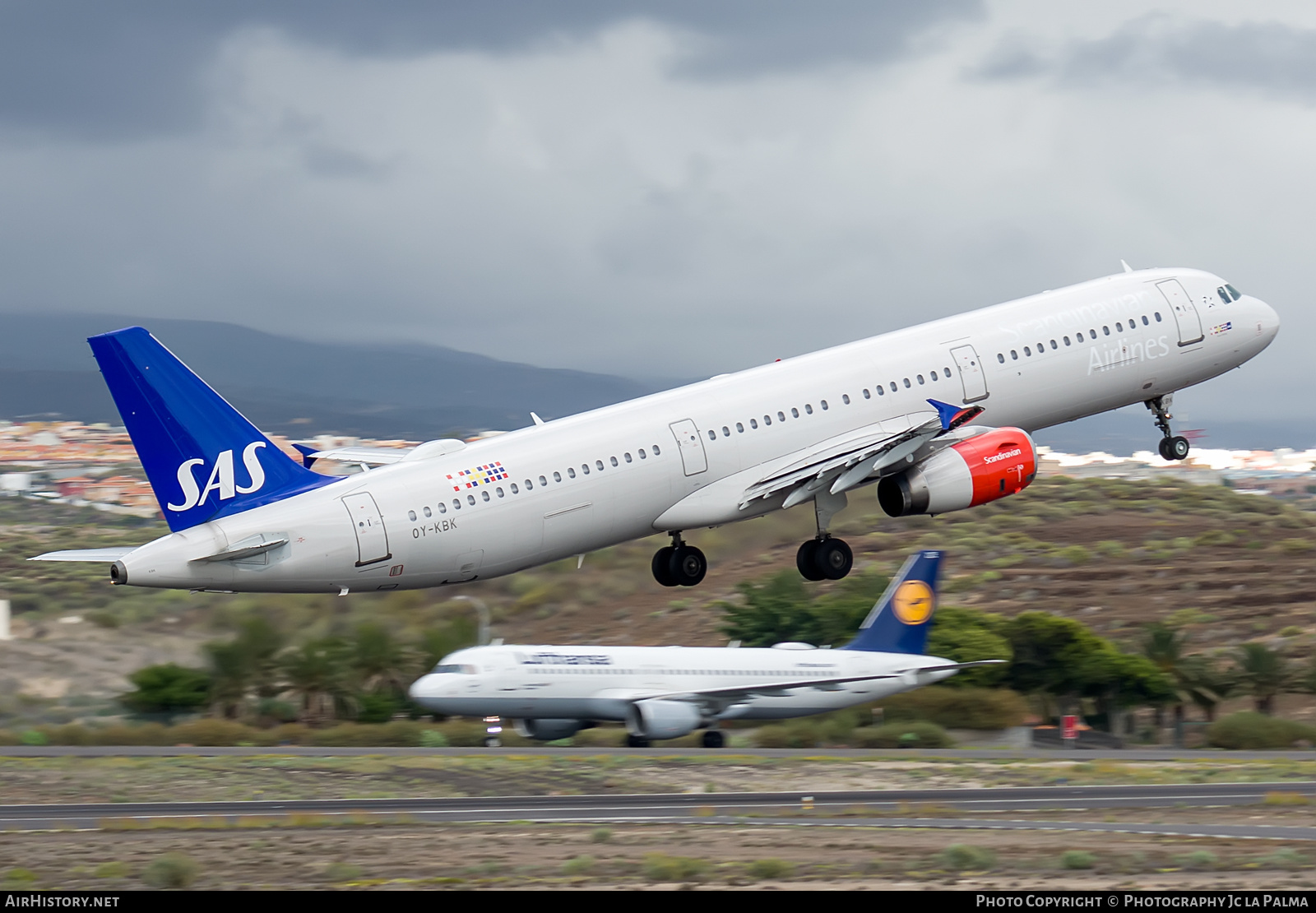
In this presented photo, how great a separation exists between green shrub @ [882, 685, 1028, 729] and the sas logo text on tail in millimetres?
40694

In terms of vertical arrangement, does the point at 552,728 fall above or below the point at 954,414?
below

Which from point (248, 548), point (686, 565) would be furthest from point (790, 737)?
point (248, 548)

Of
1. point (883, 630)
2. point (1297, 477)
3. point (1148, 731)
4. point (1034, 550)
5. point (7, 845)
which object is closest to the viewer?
point (7, 845)

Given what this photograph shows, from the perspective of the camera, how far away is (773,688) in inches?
2443

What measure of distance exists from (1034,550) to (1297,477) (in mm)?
68855

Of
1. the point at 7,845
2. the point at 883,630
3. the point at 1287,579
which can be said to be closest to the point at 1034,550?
the point at 1287,579

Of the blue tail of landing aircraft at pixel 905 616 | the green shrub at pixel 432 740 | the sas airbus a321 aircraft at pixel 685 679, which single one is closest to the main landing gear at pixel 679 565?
the sas airbus a321 aircraft at pixel 685 679

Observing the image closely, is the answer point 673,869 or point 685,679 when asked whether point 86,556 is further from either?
point 685,679

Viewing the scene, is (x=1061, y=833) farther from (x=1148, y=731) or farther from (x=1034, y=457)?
(x=1148, y=731)

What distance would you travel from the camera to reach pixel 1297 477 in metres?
177

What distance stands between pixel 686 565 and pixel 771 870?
1632cm

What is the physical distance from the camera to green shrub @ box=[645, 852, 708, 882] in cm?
3044

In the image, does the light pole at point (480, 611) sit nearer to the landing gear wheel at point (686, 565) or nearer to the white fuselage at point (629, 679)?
the white fuselage at point (629, 679)

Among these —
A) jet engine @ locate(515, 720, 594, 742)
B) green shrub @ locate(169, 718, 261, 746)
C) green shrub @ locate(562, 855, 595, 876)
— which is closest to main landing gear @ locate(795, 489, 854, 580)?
green shrub @ locate(562, 855, 595, 876)
